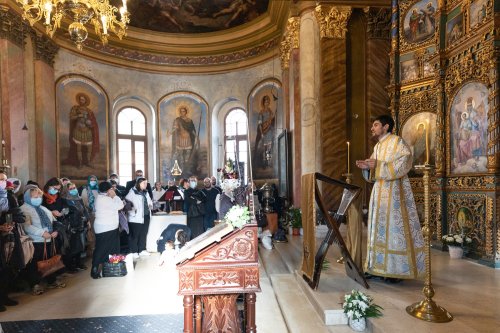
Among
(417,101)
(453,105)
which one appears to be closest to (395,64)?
(417,101)

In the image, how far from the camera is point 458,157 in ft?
22.9

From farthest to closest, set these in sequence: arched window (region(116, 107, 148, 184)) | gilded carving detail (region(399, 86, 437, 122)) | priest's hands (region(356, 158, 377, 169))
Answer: arched window (region(116, 107, 148, 184)), gilded carving detail (region(399, 86, 437, 122)), priest's hands (region(356, 158, 377, 169))

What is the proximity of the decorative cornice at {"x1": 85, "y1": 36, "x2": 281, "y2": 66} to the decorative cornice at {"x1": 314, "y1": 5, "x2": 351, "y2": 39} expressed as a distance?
14.6 feet

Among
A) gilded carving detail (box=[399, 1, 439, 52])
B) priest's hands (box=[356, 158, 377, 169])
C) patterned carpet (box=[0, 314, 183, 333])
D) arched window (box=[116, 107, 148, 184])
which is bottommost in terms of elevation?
patterned carpet (box=[0, 314, 183, 333])

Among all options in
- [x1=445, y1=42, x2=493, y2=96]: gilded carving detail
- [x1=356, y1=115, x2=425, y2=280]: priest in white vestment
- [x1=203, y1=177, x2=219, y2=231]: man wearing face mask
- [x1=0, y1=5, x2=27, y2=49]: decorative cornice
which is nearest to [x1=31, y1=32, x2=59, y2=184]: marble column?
[x1=0, y1=5, x2=27, y2=49]: decorative cornice

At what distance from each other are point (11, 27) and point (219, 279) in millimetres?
10473

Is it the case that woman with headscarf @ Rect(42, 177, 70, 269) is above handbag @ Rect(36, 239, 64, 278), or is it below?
above

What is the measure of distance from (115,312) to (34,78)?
986cm

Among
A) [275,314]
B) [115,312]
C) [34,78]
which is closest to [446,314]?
[275,314]

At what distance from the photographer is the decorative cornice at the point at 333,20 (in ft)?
31.1

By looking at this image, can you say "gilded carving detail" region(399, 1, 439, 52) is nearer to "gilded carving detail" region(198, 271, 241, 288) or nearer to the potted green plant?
the potted green plant

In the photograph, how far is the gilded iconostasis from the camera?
6.09 m

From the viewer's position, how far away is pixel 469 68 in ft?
21.5

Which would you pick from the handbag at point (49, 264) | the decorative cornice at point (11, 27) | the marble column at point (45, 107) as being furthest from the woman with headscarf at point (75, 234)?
the decorative cornice at point (11, 27)
